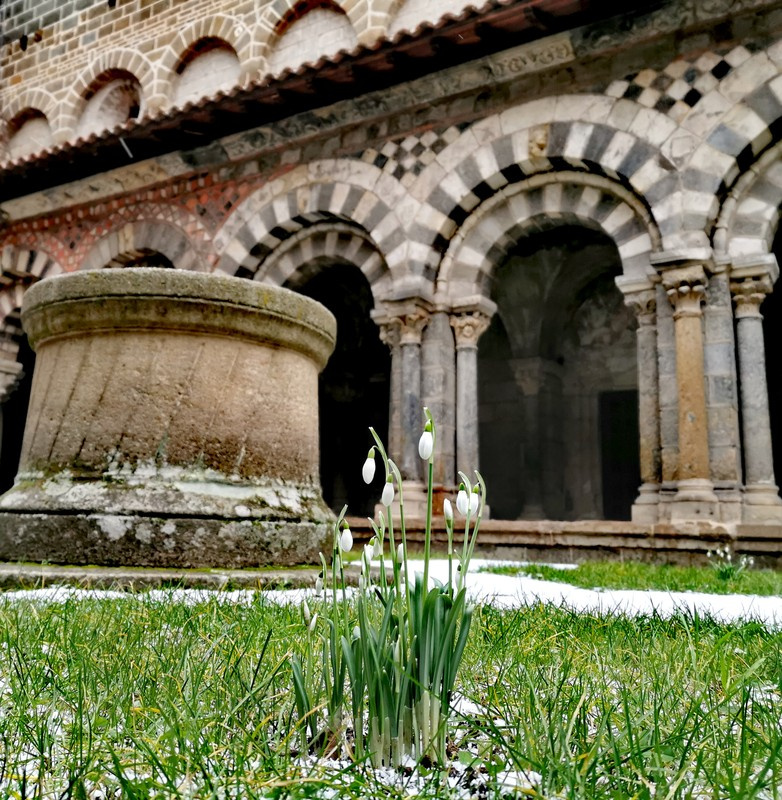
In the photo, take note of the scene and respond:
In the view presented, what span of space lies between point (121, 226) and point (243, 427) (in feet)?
25.1

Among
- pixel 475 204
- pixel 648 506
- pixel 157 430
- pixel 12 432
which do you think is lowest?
pixel 648 506

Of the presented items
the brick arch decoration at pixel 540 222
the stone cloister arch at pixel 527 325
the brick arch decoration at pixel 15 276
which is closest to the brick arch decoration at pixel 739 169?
the brick arch decoration at pixel 540 222

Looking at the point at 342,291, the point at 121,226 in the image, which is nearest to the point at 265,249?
the point at 121,226

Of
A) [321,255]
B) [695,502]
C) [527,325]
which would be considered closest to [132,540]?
[695,502]

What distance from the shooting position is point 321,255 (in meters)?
9.09

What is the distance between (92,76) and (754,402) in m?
10.7

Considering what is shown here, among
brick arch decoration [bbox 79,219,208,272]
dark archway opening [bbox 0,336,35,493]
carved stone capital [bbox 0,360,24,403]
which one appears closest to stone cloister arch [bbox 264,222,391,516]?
brick arch decoration [bbox 79,219,208,272]

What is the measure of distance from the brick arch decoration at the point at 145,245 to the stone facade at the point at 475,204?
0.03 m

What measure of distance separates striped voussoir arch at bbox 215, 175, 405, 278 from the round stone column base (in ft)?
17.1

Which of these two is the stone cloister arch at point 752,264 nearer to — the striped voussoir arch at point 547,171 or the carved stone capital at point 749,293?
the carved stone capital at point 749,293

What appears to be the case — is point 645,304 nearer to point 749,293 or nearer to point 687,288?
point 687,288

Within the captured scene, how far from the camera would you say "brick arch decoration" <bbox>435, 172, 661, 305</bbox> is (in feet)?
23.8

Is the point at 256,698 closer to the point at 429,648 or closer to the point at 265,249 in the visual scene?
the point at 429,648

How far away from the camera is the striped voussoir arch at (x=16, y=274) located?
10992 mm
